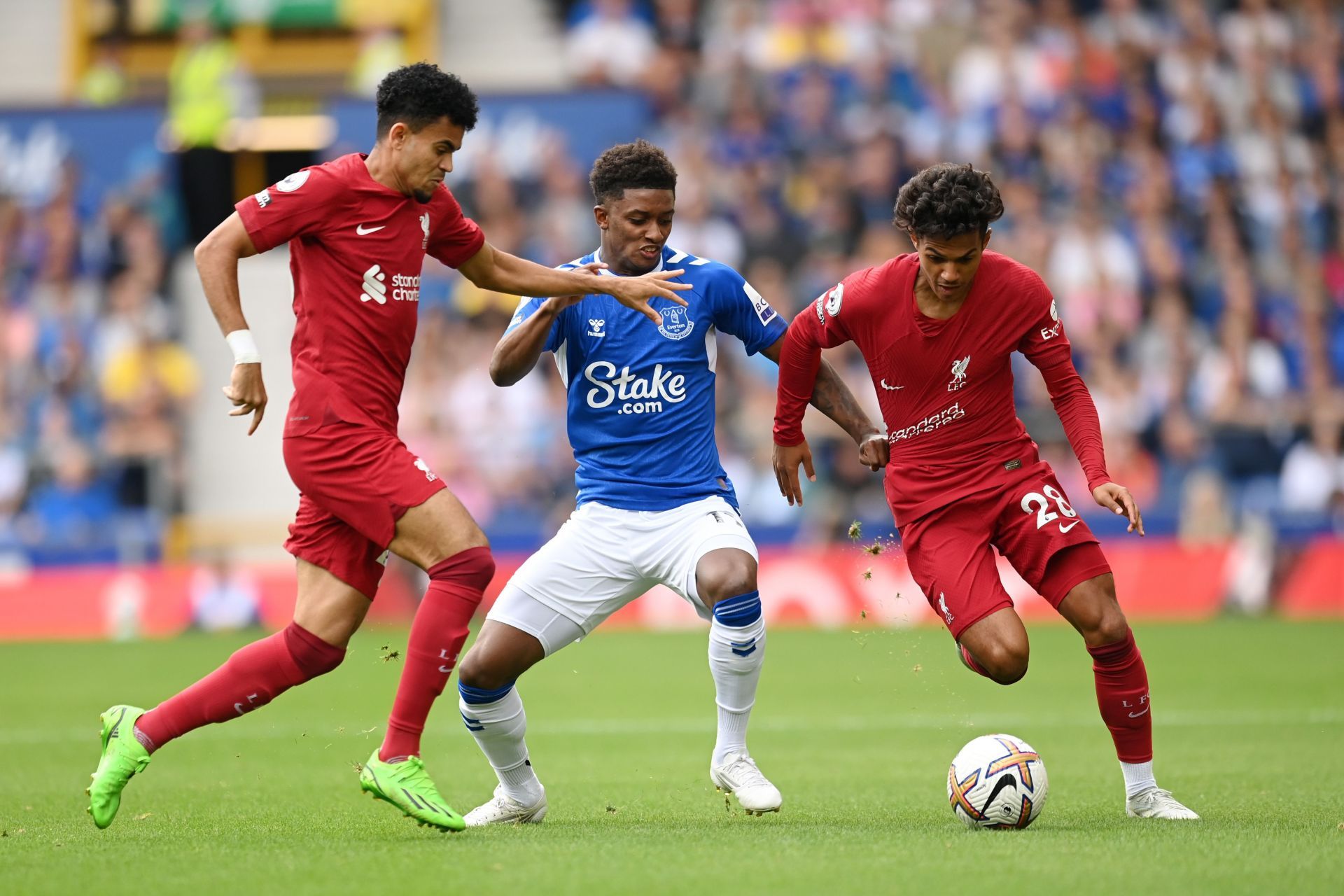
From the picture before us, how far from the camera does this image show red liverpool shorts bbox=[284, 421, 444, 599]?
5.90 meters

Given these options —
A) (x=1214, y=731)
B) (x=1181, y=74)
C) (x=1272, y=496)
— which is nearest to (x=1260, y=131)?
(x=1181, y=74)

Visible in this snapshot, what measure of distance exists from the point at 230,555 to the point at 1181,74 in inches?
500

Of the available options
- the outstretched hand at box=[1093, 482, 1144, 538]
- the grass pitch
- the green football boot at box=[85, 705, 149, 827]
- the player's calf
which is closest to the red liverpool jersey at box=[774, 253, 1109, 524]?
the outstretched hand at box=[1093, 482, 1144, 538]

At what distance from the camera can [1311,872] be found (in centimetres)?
502

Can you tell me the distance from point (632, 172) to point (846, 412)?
53.1 inches

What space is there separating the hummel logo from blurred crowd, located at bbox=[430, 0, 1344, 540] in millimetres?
10412

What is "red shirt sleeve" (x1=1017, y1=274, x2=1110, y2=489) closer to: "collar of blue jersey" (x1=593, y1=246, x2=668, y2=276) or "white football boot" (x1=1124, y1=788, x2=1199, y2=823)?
"white football boot" (x1=1124, y1=788, x2=1199, y2=823)

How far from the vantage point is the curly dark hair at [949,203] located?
20.3 ft

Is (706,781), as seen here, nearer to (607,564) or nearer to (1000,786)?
(607,564)

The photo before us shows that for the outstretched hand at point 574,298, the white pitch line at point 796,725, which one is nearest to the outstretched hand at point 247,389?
the outstretched hand at point 574,298

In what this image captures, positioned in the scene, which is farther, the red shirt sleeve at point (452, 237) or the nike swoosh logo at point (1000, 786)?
the red shirt sleeve at point (452, 237)

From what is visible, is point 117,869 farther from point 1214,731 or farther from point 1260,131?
point 1260,131

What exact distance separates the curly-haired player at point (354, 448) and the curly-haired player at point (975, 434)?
42.6 inches

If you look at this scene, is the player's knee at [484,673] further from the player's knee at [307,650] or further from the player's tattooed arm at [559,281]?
the player's tattooed arm at [559,281]
